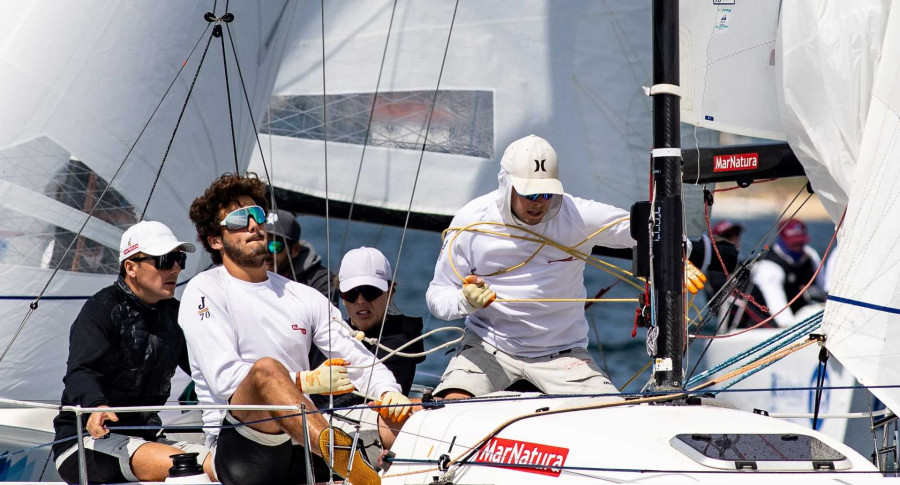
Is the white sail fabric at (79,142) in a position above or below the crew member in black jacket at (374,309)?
above

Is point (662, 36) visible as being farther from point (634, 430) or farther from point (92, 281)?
point (92, 281)

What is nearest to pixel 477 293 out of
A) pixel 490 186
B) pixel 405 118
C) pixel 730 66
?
pixel 730 66

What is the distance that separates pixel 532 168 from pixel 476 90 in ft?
6.92

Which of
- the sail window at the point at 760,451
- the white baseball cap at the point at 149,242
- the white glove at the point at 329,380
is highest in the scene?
the white baseball cap at the point at 149,242

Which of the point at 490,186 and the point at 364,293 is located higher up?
the point at 490,186

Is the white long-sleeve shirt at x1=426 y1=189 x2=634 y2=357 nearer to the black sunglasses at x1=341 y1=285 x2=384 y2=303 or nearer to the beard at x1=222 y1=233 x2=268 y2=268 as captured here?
the black sunglasses at x1=341 y1=285 x2=384 y2=303

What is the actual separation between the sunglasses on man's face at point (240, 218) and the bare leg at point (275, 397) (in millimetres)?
530

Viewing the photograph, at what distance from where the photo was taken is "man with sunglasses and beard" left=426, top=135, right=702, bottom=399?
374 cm

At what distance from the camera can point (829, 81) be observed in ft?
10.9

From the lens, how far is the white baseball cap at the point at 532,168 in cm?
367

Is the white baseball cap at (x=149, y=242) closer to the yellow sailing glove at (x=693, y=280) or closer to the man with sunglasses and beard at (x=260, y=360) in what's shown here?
the man with sunglasses and beard at (x=260, y=360)

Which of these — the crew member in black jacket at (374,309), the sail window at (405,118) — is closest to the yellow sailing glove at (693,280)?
the crew member in black jacket at (374,309)

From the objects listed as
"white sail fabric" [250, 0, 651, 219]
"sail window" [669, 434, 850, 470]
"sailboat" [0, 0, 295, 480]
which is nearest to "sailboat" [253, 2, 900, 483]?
"sail window" [669, 434, 850, 470]

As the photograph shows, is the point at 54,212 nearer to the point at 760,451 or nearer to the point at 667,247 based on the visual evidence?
the point at 667,247
